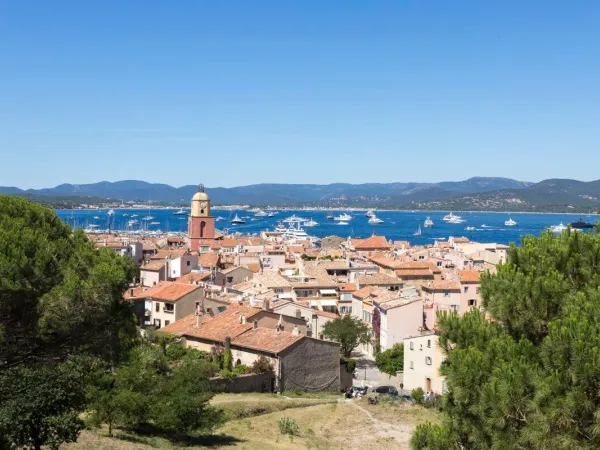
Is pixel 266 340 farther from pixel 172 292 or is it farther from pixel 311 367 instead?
pixel 172 292

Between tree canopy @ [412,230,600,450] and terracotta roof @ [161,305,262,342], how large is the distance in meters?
21.7

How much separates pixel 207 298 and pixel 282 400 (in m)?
15.3

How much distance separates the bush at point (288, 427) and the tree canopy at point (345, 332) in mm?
15540

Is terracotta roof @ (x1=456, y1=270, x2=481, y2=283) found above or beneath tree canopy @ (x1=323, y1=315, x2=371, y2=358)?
above

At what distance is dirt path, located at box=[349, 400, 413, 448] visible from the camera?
2531 cm

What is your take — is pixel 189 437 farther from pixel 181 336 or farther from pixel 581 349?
pixel 581 349

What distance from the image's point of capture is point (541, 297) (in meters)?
11.9

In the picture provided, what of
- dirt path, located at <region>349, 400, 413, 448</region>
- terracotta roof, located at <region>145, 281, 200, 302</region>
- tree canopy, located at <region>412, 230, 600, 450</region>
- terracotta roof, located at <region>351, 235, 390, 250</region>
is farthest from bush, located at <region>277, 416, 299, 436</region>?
terracotta roof, located at <region>351, 235, 390, 250</region>

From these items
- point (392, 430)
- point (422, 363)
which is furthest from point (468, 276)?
point (392, 430)

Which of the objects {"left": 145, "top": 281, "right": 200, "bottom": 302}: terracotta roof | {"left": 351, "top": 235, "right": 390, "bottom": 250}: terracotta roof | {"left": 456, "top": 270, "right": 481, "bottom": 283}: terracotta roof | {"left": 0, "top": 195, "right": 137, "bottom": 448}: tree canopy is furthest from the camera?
{"left": 351, "top": 235, "right": 390, "bottom": 250}: terracotta roof

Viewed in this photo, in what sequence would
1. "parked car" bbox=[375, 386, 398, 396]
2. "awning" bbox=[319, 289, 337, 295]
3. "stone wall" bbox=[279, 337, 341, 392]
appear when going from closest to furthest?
"stone wall" bbox=[279, 337, 341, 392] → "parked car" bbox=[375, 386, 398, 396] → "awning" bbox=[319, 289, 337, 295]

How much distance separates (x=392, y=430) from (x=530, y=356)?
54.0ft

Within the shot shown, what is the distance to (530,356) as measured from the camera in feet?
35.9

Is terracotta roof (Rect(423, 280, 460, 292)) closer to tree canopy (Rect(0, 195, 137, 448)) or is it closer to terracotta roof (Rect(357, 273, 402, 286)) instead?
terracotta roof (Rect(357, 273, 402, 286))
